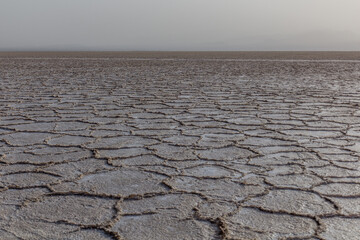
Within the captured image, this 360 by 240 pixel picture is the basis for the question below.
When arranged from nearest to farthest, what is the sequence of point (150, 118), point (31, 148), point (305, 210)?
point (305, 210) < point (31, 148) < point (150, 118)

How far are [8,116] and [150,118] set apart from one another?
44.7 inches

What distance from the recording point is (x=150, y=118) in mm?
4113

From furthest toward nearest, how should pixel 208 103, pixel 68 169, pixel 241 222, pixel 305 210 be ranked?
pixel 208 103 → pixel 68 169 → pixel 305 210 → pixel 241 222

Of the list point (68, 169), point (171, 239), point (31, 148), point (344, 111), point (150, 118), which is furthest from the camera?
point (344, 111)

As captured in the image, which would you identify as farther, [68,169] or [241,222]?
[68,169]

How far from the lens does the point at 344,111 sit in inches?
179

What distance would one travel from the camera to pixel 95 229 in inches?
66.3

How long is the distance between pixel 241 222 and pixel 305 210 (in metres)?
0.27

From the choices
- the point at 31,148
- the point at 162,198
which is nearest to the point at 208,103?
the point at 31,148

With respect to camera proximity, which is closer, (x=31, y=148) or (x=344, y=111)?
(x=31, y=148)

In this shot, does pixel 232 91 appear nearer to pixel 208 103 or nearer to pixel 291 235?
pixel 208 103

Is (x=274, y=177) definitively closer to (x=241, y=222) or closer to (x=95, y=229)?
(x=241, y=222)

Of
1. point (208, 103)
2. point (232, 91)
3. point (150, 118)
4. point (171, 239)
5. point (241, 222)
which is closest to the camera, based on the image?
point (171, 239)

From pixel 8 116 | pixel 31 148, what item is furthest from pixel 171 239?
pixel 8 116
